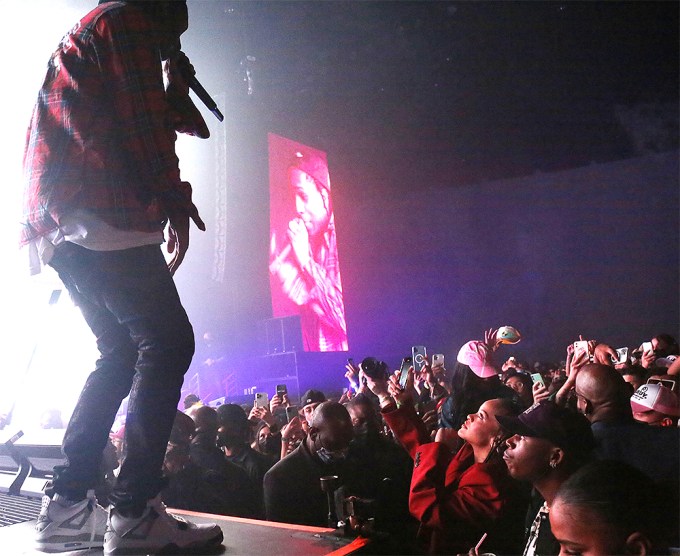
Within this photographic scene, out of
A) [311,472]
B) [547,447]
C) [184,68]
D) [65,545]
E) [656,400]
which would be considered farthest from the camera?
[656,400]

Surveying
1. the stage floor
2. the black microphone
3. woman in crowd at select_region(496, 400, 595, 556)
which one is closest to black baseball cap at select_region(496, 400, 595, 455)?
woman in crowd at select_region(496, 400, 595, 556)

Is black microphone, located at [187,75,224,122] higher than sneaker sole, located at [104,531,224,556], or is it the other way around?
black microphone, located at [187,75,224,122]

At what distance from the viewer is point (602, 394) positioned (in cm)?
213

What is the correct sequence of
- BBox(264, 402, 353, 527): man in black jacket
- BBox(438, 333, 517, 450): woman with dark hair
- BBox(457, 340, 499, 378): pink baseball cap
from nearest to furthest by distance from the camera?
BBox(264, 402, 353, 527): man in black jacket
BBox(438, 333, 517, 450): woman with dark hair
BBox(457, 340, 499, 378): pink baseball cap

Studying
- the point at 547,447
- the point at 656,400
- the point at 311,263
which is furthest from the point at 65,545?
the point at 311,263

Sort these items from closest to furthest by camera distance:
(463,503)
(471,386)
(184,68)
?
1. (184,68)
2. (463,503)
3. (471,386)

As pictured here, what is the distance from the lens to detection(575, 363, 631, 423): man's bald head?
6.91 ft

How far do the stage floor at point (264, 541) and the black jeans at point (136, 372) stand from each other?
0.18m

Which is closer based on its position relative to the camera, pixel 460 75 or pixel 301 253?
pixel 460 75

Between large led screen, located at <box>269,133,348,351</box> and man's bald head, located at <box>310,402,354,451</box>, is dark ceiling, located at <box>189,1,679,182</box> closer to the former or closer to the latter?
large led screen, located at <box>269,133,348,351</box>

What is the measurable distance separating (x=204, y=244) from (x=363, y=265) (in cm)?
349

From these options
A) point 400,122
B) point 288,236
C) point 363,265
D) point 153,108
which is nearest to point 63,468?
point 153,108

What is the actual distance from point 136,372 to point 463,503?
1.23 metres

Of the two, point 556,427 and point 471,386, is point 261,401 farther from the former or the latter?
point 556,427
